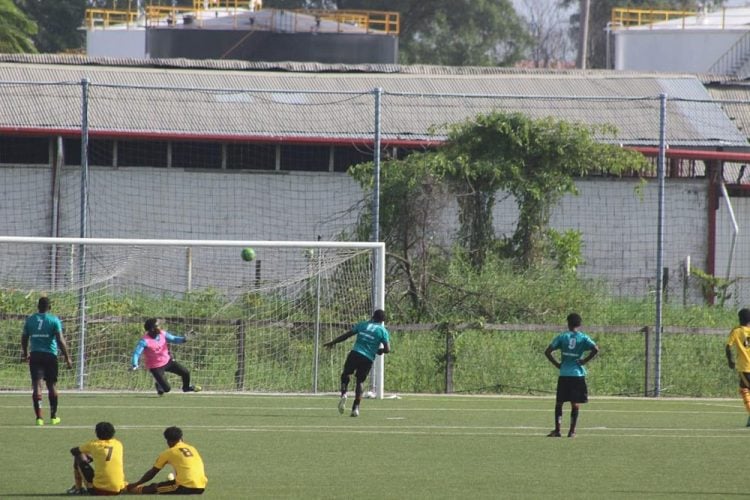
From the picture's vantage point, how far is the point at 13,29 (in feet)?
163

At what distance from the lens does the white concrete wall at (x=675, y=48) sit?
55250 mm

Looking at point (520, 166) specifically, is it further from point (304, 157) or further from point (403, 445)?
point (403, 445)

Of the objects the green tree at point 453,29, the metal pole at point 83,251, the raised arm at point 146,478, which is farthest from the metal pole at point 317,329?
the green tree at point 453,29

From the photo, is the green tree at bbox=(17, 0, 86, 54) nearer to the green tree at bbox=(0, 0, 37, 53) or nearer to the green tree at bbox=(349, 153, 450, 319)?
the green tree at bbox=(0, 0, 37, 53)

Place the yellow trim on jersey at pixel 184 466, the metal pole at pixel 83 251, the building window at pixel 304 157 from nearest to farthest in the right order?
the yellow trim on jersey at pixel 184 466 → the metal pole at pixel 83 251 → the building window at pixel 304 157

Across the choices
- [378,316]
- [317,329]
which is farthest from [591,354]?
[317,329]

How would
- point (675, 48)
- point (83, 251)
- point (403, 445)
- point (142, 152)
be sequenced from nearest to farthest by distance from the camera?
point (403, 445)
point (83, 251)
point (142, 152)
point (675, 48)

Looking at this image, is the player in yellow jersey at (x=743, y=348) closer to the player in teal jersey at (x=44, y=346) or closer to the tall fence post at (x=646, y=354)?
the tall fence post at (x=646, y=354)

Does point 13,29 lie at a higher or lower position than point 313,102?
higher

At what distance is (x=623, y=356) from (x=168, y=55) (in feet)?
116

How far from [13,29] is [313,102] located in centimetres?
1938

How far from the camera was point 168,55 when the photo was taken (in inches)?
2144

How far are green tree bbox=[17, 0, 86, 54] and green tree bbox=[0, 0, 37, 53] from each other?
14.9m

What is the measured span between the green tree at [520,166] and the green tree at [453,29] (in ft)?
148
